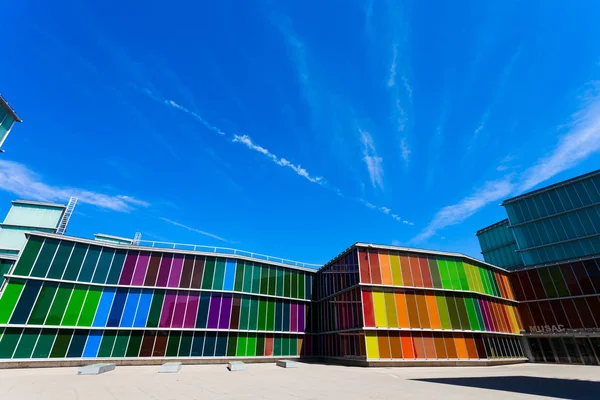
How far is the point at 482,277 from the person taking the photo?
1278 inches

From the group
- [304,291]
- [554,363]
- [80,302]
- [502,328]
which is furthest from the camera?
[304,291]

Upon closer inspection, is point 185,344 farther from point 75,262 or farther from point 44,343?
point 75,262

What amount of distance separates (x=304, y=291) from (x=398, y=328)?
14664 millimetres

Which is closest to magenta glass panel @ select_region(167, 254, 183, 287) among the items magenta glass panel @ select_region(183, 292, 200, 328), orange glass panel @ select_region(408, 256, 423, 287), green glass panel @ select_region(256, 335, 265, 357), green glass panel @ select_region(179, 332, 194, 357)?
magenta glass panel @ select_region(183, 292, 200, 328)

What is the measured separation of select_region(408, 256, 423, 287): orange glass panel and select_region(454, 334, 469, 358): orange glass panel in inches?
227

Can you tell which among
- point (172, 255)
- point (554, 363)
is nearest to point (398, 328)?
point (554, 363)

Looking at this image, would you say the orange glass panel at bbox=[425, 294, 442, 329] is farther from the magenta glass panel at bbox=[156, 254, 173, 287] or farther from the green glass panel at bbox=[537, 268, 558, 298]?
the magenta glass panel at bbox=[156, 254, 173, 287]

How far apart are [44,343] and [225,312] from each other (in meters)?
16.1

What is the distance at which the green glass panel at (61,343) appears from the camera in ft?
80.5

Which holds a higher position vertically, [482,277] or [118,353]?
[482,277]

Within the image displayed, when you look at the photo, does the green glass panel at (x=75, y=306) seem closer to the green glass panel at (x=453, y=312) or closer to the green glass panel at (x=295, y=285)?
the green glass panel at (x=295, y=285)

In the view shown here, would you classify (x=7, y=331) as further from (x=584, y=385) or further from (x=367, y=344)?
(x=584, y=385)

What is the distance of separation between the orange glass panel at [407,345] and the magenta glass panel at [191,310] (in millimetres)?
22134

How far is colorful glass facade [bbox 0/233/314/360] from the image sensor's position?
Answer: 25.0 m
